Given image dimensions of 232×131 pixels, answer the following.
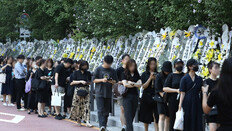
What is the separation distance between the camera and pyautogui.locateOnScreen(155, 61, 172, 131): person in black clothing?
10.1 metres

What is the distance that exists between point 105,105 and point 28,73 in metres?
5.11

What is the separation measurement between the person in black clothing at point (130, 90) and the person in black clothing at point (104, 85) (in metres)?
0.79

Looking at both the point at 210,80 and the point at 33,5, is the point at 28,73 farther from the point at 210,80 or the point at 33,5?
the point at 33,5

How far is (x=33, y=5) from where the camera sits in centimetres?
2889

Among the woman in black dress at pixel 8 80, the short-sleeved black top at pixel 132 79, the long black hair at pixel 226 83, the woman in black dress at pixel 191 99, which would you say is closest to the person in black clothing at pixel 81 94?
the short-sleeved black top at pixel 132 79

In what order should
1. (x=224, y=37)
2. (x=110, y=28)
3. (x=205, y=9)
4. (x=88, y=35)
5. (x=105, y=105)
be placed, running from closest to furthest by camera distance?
1. (x=105, y=105)
2. (x=224, y=37)
3. (x=205, y=9)
4. (x=110, y=28)
5. (x=88, y=35)

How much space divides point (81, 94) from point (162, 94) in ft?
11.5

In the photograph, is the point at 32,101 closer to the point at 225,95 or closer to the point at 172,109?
the point at 172,109

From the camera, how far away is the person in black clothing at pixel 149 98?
1059 centimetres

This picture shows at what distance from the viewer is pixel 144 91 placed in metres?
10.8

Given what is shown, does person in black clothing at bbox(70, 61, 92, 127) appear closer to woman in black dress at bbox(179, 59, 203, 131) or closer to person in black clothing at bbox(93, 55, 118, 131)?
person in black clothing at bbox(93, 55, 118, 131)

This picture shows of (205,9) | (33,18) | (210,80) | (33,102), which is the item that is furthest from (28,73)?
(33,18)

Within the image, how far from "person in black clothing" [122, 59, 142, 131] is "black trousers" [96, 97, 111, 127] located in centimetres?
106

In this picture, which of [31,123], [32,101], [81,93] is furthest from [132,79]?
[32,101]
